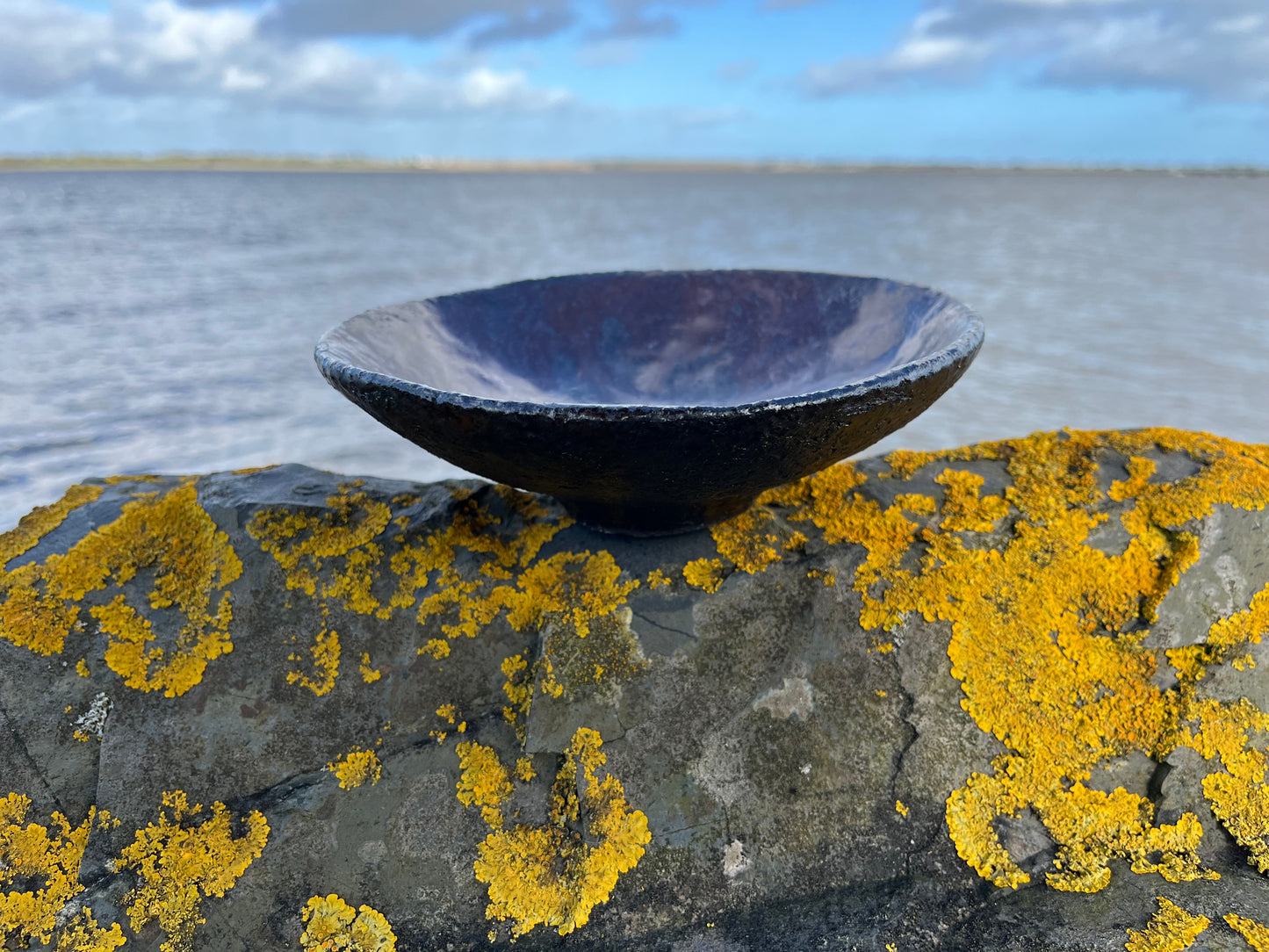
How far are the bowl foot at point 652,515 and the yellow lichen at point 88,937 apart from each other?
46.3 inches

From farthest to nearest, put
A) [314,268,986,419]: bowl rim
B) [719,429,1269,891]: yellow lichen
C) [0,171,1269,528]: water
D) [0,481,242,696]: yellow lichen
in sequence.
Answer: [0,171,1269,528]: water
[0,481,242,696]: yellow lichen
[719,429,1269,891]: yellow lichen
[314,268,986,419]: bowl rim

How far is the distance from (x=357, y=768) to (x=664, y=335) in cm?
147

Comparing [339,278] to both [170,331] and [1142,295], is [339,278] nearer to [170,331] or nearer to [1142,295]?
[170,331]

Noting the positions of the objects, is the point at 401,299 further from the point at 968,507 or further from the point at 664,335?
the point at 968,507

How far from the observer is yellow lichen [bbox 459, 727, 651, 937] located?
58.2 inches

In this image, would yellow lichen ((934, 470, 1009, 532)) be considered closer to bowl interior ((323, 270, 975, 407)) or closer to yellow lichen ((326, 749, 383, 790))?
bowl interior ((323, 270, 975, 407))

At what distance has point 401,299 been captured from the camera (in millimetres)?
7965

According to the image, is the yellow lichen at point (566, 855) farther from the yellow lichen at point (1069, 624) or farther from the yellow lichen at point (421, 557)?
the yellow lichen at point (1069, 624)

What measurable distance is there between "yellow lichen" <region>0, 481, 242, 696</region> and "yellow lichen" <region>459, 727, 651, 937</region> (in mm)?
712

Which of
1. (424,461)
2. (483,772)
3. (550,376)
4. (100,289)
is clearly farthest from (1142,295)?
(100,289)

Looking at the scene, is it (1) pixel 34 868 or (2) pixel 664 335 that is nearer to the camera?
(1) pixel 34 868

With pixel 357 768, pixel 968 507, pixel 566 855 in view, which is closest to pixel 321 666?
pixel 357 768

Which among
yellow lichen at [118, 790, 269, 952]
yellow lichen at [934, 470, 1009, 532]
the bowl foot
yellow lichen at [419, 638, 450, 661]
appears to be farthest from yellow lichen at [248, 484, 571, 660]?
yellow lichen at [934, 470, 1009, 532]

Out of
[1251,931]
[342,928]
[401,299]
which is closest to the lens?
[1251,931]
